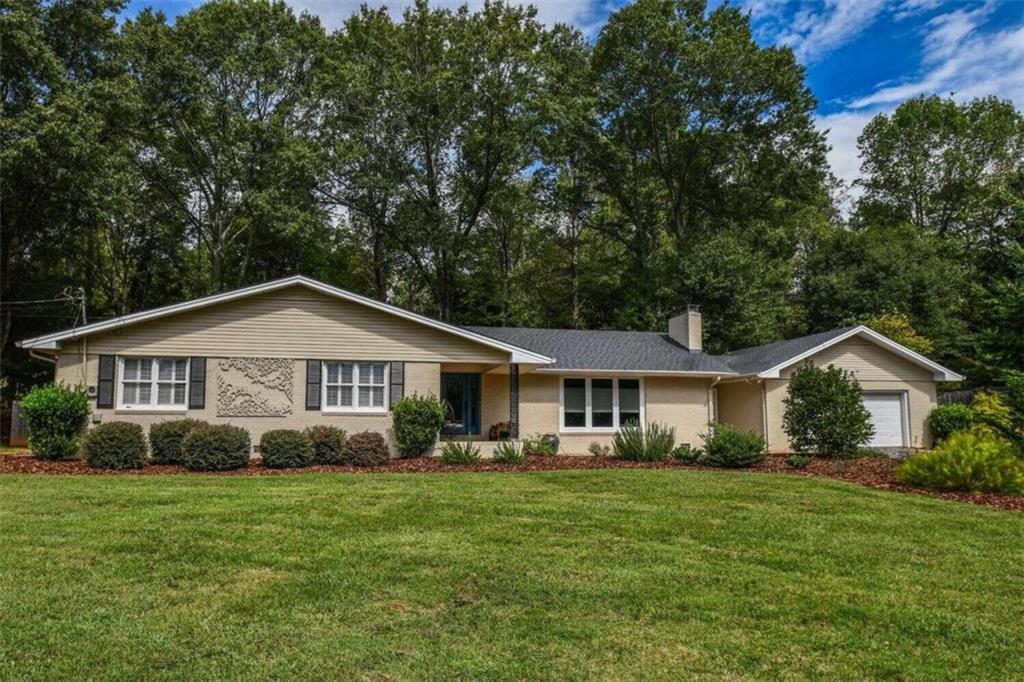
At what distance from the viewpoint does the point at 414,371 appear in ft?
58.7

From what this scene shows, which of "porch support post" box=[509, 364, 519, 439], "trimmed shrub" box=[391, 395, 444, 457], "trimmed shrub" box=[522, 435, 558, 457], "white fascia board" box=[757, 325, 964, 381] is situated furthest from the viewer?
"white fascia board" box=[757, 325, 964, 381]

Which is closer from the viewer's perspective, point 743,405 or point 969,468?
point 969,468

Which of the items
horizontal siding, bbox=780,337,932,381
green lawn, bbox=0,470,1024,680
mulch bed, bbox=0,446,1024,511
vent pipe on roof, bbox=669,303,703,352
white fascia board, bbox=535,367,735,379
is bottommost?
green lawn, bbox=0,470,1024,680

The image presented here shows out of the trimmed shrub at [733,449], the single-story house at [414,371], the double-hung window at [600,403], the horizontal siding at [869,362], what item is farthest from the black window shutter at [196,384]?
the horizontal siding at [869,362]

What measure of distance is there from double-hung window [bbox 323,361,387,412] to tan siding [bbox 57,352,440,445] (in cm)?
26

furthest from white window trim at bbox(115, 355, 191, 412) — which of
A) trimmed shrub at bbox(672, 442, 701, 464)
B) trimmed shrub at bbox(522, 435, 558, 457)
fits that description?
trimmed shrub at bbox(672, 442, 701, 464)

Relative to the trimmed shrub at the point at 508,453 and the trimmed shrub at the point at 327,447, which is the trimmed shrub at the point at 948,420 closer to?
the trimmed shrub at the point at 508,453

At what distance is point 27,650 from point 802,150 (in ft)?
119

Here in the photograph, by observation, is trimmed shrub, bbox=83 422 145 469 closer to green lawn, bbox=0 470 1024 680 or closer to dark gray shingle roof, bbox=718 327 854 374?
green lawn, bbox=0 470 1024 680

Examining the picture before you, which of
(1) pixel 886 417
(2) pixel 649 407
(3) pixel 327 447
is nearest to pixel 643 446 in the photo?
(2) pixel 649 407

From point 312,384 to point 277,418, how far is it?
112cm

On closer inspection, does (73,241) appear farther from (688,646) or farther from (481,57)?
(688,646)

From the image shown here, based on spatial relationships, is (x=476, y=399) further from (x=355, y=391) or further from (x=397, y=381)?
(x=355, y=391)

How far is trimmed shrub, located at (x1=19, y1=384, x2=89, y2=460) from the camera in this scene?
1505 cm
